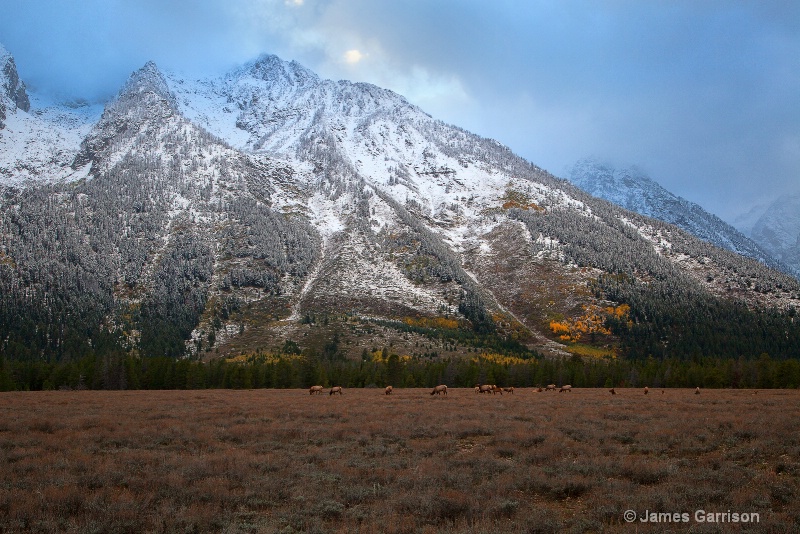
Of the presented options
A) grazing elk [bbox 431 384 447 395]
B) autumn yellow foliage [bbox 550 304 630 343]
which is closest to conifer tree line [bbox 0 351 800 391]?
grazing elk [bbox 431 384 447 395]

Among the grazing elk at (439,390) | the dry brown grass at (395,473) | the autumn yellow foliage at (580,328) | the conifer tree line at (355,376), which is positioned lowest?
the conifer tree line at (355,376)

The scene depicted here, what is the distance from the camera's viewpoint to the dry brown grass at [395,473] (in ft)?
36.0

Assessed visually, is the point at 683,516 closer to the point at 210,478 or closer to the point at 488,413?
the point at 210,478

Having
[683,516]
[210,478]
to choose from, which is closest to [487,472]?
[683,516]

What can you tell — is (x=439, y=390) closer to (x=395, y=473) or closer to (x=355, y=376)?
(x=395, y=473)

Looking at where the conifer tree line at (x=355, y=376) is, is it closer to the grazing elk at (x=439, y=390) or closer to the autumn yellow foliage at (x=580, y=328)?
the grazing elk at (x=439, y=390)

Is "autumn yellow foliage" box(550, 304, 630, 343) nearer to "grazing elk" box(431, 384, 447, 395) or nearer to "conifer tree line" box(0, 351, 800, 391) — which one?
"conifer tree line" box(0, 351, 800, 391)

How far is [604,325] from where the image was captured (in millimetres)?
196500

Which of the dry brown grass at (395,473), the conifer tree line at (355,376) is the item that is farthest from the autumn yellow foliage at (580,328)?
the dry brown grass at (395,473)

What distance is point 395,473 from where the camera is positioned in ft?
48.5

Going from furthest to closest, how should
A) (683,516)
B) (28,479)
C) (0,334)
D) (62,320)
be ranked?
(62,320) → (0,334) → (28,479) → (683,516)

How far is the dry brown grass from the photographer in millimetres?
10969

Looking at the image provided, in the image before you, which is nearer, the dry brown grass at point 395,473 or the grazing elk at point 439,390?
the dry brown grass at point 395,473

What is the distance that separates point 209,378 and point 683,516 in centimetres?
9472
